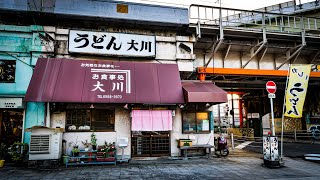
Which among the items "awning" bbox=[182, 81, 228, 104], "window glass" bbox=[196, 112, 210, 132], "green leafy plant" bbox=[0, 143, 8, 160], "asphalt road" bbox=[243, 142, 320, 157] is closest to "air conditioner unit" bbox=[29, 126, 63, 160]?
"green leafy plant" bbox=[0, 143, 8, 160]

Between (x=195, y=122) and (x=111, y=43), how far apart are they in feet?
22.8

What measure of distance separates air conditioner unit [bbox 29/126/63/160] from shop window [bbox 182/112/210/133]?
23.2ft

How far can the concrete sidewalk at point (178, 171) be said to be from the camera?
8.94 m

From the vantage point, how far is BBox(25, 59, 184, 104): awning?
423 inches

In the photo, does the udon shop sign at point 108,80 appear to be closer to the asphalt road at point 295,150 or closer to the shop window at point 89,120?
the shop window at point 89,120

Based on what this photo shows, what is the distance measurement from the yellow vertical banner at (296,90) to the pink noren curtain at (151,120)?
21.1ft

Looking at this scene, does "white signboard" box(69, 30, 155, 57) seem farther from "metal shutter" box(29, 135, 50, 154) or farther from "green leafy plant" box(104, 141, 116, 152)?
"green leafy plant" box(104, 141, 116, 152)

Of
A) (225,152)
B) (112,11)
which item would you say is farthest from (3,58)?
(225,152)

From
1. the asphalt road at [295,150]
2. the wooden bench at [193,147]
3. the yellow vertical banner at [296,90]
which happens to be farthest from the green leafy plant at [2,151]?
the asphalt road at [295,150]

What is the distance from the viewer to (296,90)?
11820 millimetres

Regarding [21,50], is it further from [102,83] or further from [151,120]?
[151,120]

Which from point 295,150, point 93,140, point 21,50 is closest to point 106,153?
point 93,140

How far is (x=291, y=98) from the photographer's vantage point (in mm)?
11750

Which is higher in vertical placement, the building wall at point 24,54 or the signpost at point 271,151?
the building wall at point 24,54
